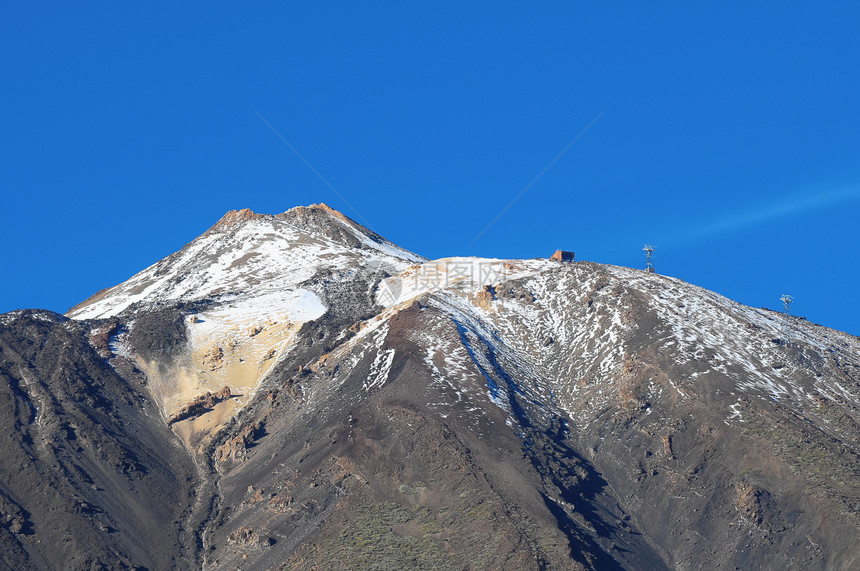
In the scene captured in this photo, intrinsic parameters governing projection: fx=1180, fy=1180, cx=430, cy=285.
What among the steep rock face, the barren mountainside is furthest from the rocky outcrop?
the steep rock face

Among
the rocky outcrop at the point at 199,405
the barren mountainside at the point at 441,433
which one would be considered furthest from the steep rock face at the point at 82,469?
the rocky outcrop at the point at 199,405

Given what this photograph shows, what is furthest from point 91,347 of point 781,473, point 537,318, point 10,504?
point 781,473

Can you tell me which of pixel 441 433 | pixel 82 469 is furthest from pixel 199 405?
pixel 441 433

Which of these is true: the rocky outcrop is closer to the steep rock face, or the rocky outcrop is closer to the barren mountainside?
the barren mountainside

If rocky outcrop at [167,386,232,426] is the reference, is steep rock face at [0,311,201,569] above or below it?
below

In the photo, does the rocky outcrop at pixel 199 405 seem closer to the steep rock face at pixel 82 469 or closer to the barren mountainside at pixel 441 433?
the barren mountainside at pixel 441 433

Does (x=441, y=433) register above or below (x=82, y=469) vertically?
above

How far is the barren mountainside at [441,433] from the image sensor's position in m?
103

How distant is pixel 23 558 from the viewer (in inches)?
4045

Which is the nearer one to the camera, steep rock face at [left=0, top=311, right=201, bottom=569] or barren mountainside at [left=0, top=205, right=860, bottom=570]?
barren mountainside at [left=0, top=205, right=860, bottom=570]

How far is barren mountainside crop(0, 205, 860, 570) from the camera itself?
103 m

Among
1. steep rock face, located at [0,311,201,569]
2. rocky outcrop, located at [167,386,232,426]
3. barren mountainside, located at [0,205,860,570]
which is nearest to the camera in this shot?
barren mountainside, located at [0,205,860,570]

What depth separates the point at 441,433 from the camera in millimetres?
113125

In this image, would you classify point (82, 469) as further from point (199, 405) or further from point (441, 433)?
point (441, 433)
